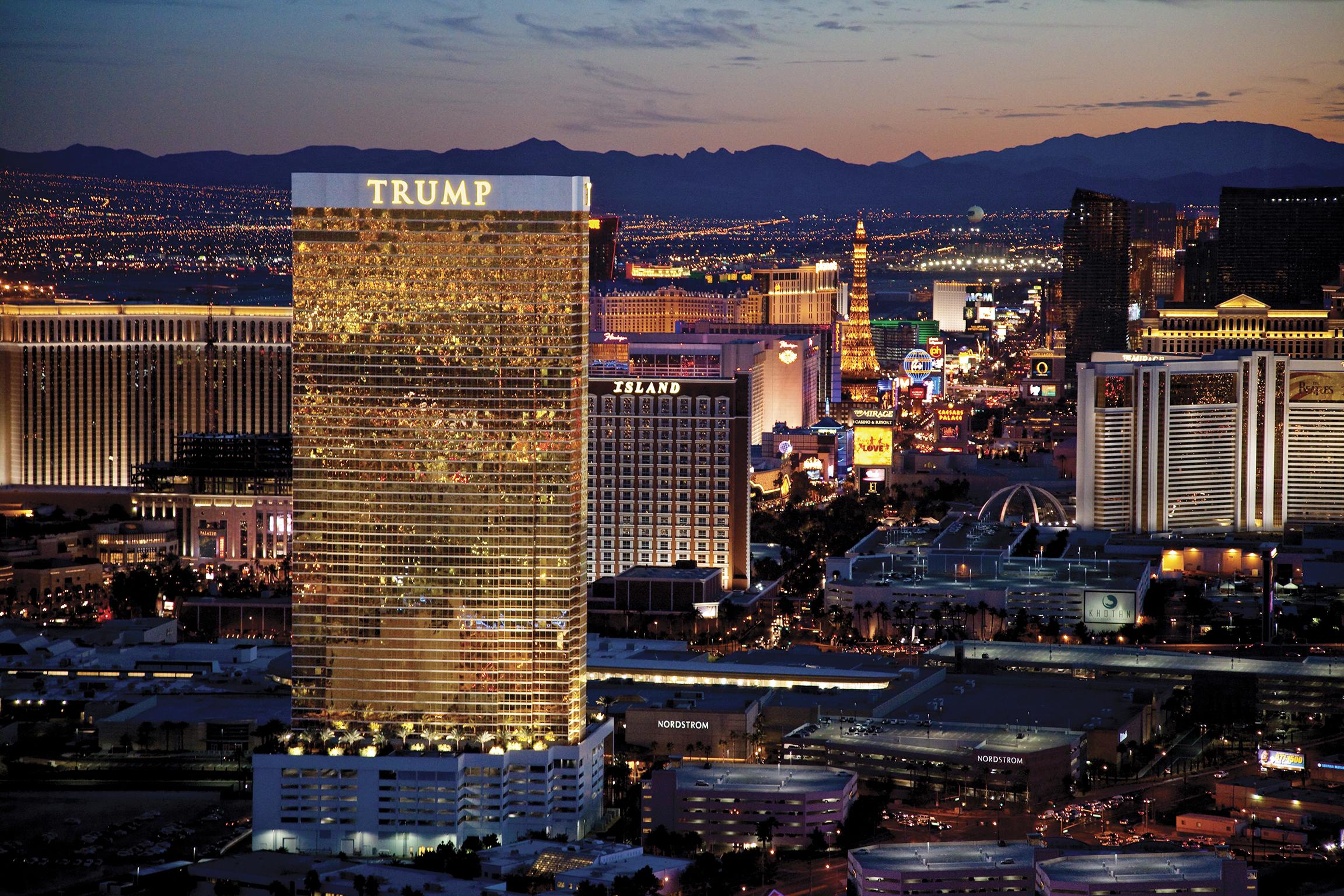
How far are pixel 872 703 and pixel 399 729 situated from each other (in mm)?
19730

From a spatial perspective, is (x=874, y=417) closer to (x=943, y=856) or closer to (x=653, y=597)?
(x=653, y=597)

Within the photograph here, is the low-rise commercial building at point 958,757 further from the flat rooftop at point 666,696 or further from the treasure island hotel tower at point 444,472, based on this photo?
the treasure island hotel tower at point 444,472

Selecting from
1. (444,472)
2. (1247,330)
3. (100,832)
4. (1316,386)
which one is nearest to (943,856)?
(444,472)

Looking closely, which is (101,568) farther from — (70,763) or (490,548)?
(490,548)

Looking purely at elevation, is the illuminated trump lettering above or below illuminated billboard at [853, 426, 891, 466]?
above

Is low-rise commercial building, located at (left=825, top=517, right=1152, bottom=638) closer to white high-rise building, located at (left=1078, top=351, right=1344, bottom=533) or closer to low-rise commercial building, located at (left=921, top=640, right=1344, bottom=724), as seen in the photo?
low-rise commercial building, located at (left=921, top=640, right=1344, bottom=724)

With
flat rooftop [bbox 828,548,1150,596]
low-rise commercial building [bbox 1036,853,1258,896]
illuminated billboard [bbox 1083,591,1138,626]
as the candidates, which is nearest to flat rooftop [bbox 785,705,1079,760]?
low-rise commercial building [bbox 1036,853,1258,896]

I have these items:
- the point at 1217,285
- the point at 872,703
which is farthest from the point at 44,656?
the point at 1217,285

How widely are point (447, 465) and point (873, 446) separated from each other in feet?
286

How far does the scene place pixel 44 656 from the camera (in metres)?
93.8

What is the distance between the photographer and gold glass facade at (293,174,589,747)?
7206 centimetres

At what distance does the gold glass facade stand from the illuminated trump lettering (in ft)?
0.56

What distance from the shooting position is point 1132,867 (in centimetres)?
6438

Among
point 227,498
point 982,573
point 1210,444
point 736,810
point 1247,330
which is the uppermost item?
point 1247,330
